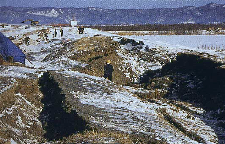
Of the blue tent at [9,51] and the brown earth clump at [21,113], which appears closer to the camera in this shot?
the brown earth clump at [21,113]

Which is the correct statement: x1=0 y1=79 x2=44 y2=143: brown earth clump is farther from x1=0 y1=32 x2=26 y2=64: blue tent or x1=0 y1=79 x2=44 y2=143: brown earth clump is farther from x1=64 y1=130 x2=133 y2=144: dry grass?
x1=0 y1=32 x2=26 y2=64: blue tent

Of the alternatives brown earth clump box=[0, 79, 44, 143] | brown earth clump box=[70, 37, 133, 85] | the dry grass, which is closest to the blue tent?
brown earth clump box=[70, 37, 133, 85]

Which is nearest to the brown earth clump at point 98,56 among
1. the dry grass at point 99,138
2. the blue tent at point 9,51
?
the blue tent at point 9,51

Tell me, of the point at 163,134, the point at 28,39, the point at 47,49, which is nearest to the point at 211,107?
the point at 163,134

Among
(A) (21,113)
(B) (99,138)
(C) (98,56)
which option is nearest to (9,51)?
(C) (98,56)

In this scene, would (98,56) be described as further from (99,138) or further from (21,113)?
(99,138)

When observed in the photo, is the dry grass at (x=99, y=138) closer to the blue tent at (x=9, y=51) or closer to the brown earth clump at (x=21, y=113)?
the brown earth clump at (x=21, y=113)

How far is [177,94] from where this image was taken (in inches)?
1035

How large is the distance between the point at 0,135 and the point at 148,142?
7.46 meters

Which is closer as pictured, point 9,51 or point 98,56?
point 9,51

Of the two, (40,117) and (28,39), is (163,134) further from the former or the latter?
(28,39)

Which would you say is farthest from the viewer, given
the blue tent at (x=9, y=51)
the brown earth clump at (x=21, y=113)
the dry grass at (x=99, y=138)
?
the blue tent at (x=9, y=51)

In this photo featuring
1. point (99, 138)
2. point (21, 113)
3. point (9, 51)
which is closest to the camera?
point (99, 138)

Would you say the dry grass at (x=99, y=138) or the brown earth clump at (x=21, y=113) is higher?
the dry grass at (x=99, y=138)
